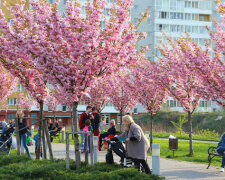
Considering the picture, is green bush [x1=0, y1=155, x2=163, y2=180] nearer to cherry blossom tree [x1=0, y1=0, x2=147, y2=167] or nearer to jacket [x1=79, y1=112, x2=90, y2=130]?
cherry blossom tree [x1=0, y1=0, x2=147, y2=167]

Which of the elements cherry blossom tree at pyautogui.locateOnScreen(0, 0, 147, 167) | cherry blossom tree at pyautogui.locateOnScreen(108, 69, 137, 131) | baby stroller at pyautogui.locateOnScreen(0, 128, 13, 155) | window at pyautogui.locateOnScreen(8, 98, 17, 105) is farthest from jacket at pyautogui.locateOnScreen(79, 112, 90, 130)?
window at pyautogui.locateOnScreen(8, 98, 17, 105)

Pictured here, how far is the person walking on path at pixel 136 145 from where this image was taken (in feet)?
36.3

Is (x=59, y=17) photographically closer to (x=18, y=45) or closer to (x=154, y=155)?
(x=18, y=45)

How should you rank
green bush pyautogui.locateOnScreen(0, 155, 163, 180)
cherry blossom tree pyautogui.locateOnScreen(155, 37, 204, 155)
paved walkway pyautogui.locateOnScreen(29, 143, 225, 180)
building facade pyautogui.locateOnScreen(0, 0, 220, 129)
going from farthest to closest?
building facade pyautogui.locateOnScreen(0, 0, 220, 129)
cherry blossom tree pyautogui.locateOnScreen(155, 37, 204, 155)
paved walkway pyautogui.locateOnScreen(29, 143, 225, 180)
green bush pyautogui.locateOnScreen(0, 155, 163, 180)

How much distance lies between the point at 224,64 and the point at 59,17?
7.54 metres

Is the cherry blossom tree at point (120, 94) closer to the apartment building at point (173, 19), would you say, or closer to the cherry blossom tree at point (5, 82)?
the cherry blossom tree at point (5, 82)

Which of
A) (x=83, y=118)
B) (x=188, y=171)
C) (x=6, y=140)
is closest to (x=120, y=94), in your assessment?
(x=83, y=118)

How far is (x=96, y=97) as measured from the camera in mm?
31141

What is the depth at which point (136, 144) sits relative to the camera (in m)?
11.2

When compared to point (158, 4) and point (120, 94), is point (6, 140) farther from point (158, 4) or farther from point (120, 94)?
point (158, 4)

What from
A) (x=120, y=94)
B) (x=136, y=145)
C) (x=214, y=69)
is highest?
(x=214, y=69)

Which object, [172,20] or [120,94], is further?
[172,20]

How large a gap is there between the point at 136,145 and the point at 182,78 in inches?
345

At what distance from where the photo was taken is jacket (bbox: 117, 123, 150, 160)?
11.1m
